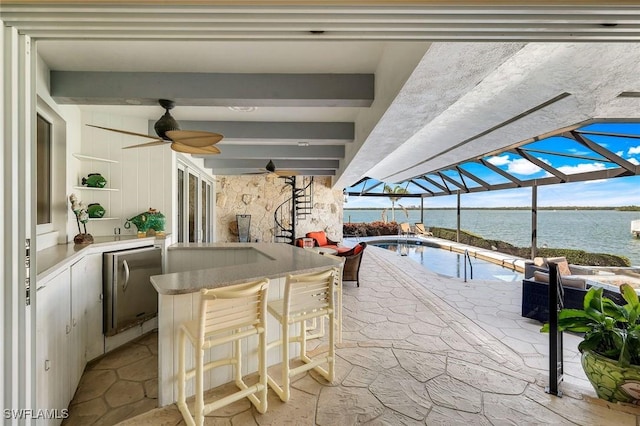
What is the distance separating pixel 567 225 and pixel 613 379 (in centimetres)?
1261

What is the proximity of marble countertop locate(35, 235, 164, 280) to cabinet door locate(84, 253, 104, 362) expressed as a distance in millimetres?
101

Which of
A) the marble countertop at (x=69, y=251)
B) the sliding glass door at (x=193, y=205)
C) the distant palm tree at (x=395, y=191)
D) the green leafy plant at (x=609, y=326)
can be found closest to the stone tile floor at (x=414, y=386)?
the green leafy plant at (x=609, y=326)

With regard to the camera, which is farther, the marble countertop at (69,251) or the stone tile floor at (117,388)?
the stone tile floor at (117,388)

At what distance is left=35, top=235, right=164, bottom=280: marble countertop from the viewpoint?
1.83m

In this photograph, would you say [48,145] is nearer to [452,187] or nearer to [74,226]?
[74,226]

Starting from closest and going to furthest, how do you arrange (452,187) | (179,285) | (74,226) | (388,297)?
(179,285)
(74,226)
(388,297)
(452,187)

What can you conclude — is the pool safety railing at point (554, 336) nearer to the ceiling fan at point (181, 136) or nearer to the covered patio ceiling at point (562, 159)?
the covered patio ceiling at point (562, 159)

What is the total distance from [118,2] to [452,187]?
10.9 m

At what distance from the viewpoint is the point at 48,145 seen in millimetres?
2744

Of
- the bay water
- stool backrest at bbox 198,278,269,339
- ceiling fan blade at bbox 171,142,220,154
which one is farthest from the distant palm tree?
stool backrest at bbox 198,278,269,339

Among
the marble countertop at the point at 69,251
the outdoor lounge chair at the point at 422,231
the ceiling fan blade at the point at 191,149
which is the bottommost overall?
the outdoor lounge chair at the point at 422,231

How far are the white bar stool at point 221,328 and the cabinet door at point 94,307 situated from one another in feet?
4.91

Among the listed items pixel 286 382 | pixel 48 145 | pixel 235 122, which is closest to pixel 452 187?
pixel 235 122

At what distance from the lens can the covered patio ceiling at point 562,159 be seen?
4.22 meters
